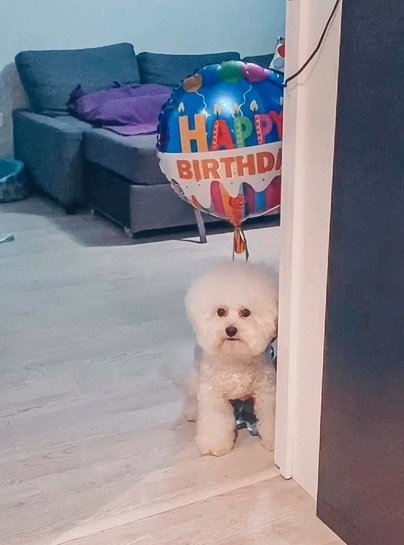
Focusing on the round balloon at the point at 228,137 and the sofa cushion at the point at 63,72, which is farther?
the sofa cushion at the point at 63,72

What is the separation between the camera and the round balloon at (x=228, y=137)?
5.82ft

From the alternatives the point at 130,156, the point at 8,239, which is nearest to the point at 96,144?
the point at 130,156

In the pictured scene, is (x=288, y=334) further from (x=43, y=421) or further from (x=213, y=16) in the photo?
(x=213, y=16)

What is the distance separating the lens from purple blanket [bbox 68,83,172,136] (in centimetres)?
415

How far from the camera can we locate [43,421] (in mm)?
2094

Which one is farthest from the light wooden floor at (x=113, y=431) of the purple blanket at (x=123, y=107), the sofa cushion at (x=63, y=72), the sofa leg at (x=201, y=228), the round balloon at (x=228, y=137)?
the sofa cushion at (x=63, y=72)

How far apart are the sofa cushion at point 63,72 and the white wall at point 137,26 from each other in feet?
0.50

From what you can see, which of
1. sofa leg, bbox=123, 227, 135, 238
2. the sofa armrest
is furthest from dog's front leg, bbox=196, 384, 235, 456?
the sofa armrest

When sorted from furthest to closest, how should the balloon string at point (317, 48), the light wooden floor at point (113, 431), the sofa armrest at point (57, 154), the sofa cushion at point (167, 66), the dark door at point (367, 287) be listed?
the sofa cushion at point (167, 66) < the sofa armrest at point (57, 154) < the light wooden floor at point (113, 431) < the balloon string at point (317, 48) < the dark door at point (367, 287)

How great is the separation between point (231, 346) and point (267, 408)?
22 centimetres

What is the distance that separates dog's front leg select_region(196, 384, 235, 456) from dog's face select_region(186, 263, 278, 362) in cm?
15

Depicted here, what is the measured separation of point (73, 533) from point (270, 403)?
1.91 ft

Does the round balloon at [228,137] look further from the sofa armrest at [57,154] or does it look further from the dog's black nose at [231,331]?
the sofa armrest at [57,154]

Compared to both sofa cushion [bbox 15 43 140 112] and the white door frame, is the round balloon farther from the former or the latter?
sofa cushion [bbox 15 43 140 112]
